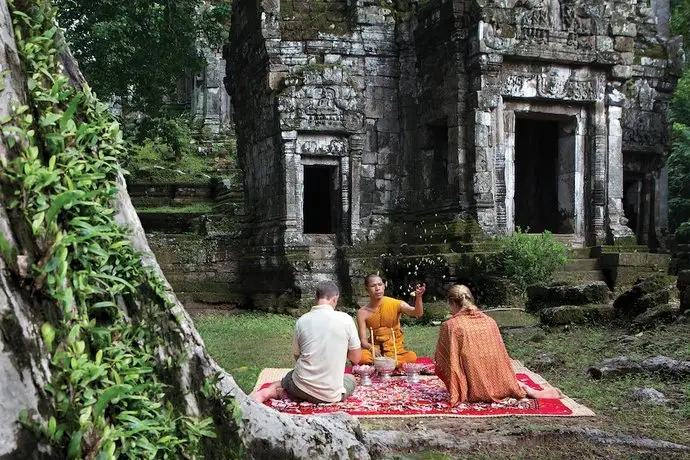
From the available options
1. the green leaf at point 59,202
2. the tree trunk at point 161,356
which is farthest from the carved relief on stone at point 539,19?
the green leaf at point 59,202

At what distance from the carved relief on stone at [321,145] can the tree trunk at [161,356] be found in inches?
376

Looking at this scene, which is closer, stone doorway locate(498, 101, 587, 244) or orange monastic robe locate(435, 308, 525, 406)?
orange monastic robe locate(435, 308, 525, 406)

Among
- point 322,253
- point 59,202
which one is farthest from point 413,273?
point 59,202

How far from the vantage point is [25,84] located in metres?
2.44

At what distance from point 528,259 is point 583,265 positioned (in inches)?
58.2

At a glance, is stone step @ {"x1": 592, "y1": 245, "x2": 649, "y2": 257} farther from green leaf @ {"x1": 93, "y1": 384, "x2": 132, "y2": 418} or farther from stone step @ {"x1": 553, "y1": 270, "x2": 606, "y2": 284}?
green leaf @ {"x1": 93, "y1": 384, "x2": 132, "y2": 418}

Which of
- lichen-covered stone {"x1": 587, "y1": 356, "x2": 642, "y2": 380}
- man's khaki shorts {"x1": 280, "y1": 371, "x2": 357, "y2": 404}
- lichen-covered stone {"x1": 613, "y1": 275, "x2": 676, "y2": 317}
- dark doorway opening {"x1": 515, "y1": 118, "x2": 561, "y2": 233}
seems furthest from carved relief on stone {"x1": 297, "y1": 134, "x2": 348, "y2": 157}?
man's khaki shorts {"x1": 280, "y1": 371, "x2": 357, "y2": 404}

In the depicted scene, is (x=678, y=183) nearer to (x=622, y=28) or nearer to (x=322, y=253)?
(x=622, y=28)

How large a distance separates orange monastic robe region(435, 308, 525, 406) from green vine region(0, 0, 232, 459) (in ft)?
Result: 11.2

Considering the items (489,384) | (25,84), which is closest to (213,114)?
(489,384)

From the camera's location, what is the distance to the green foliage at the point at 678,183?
1981 cm

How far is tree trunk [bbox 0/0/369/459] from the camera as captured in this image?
192 centimetres

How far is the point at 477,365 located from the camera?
18.7 ft

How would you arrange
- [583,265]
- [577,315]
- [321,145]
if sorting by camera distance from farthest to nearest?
[321,145]
[583,265]
[577,315]
